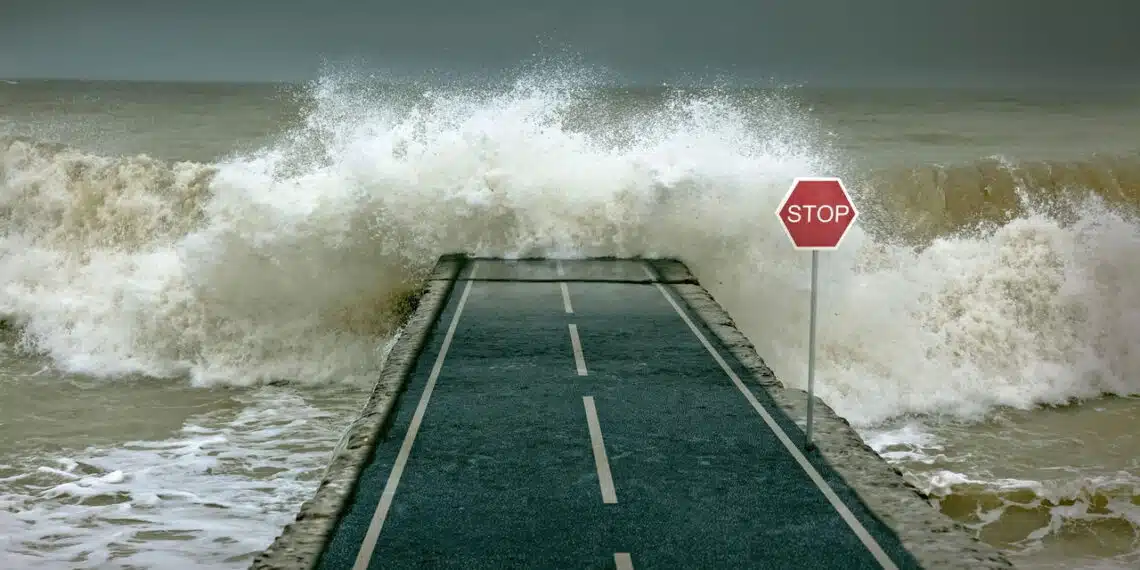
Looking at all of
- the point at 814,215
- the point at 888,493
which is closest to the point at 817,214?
the point at 814,215

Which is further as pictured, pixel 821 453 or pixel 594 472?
pixel 821 453

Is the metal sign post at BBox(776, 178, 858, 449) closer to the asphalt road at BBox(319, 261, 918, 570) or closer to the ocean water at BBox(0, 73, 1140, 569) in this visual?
the asphalt road at BBox(319, 261, 918, 570)

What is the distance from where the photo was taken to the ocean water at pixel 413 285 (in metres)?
13.5

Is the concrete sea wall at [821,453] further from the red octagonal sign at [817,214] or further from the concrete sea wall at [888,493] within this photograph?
the red octagonal sign at [817,214]

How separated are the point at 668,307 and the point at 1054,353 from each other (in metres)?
7.66

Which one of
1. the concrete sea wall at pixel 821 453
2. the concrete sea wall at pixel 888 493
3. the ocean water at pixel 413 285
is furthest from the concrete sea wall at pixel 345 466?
the concrete sea wall at pixel 888 493

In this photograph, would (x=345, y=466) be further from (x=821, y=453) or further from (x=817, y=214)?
(x=817, y=214)

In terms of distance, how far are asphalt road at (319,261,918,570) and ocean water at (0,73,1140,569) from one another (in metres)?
2.58

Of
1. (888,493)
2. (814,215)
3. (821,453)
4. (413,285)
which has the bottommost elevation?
(888,493)

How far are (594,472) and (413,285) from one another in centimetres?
1234

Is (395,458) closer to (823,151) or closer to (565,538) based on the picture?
(565,538)

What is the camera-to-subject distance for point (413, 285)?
71.6ft

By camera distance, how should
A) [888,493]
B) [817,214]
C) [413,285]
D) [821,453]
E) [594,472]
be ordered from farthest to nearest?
[413,285] < [817,214] < [821,453] < [594,472] < [888,493]

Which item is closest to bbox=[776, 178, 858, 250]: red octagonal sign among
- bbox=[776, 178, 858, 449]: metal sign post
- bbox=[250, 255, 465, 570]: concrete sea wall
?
bbox=[776, 178, 858, 449]: metal sign post
